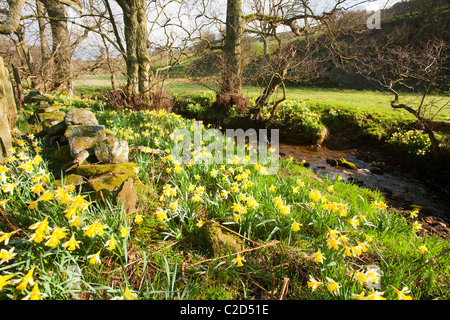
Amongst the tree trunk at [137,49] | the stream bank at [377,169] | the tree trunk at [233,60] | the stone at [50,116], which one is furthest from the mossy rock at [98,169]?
the tree trunk at [233,60]

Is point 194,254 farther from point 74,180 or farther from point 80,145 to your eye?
point 80,145

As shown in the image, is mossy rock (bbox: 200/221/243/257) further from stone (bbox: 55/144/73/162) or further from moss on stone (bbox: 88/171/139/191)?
stone (bbox: 55/144/73/162)

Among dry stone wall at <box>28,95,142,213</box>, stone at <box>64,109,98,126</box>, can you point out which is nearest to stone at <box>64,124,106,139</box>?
dry stone wall at <box>28,95,142,213</box>

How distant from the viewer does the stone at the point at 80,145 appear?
3066 mm

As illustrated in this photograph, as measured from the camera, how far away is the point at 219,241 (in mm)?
1934

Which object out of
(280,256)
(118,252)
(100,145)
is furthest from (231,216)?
(100,145)

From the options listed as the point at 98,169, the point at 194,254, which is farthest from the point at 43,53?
the point at 194,254

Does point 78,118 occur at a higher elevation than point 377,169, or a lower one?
higher

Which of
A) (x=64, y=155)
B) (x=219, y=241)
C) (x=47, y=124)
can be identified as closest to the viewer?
(x=219, y=241)

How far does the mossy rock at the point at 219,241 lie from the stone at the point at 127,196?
0.79 m

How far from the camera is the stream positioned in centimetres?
447

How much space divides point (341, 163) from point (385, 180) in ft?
3.60
